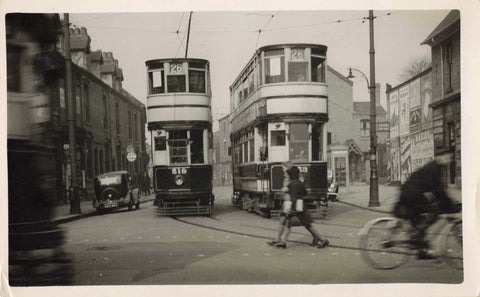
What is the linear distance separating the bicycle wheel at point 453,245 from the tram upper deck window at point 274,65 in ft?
6.03

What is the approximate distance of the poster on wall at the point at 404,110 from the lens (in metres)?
5.24

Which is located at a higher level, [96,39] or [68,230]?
[96,39]

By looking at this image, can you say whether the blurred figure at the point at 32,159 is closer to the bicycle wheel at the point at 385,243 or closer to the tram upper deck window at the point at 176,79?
the tram upper deck window at the point at 176,79

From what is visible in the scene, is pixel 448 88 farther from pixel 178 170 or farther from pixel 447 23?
pixel 178 170

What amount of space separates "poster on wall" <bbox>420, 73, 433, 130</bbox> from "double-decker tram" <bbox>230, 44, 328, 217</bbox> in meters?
0.83

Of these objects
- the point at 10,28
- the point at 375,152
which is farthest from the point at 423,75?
the point at 10,28

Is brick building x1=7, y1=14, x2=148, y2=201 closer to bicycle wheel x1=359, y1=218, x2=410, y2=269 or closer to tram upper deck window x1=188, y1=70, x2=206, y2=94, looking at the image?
tram upper deck window x1=188, y1=70, x2=206, y2=94

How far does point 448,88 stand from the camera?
519 centimetres

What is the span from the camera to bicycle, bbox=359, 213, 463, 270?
5.12m

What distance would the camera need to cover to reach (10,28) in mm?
4941

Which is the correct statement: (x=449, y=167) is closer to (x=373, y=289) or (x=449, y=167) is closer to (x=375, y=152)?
(x=375, y=152)

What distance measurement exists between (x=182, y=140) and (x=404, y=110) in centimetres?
189

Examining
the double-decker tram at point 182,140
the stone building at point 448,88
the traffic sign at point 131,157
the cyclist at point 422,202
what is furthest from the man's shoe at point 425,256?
the traffic sign at point 131,157

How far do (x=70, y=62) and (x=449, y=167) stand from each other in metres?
3.21
